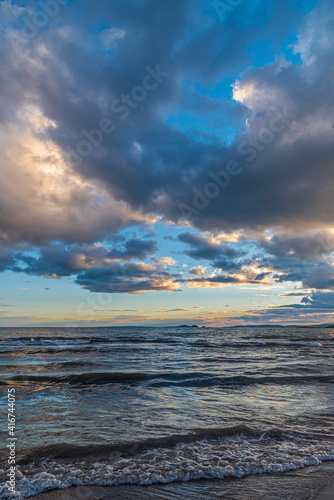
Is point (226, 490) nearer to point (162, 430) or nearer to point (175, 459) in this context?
point (175, 459)

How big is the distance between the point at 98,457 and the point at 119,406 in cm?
375

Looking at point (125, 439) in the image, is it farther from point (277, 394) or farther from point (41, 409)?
point (277, 394)

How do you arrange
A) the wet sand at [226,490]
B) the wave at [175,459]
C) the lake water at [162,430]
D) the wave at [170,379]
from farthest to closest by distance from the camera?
the wave at [170,379]
the lake water at [162,430]
the wave at [175,459]
the wet sand at [226,490]

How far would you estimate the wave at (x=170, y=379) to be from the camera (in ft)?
42.1

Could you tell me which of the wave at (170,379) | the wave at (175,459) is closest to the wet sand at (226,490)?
the wave at (175,459)

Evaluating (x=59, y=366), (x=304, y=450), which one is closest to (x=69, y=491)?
(x=304, y=450)

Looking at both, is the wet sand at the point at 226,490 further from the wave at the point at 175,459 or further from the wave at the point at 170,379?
the wave at the point at 170,379

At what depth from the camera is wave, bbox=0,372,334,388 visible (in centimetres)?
1283

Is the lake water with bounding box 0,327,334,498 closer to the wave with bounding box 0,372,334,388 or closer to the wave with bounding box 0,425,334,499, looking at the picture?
the wave with bounding box 0,425,334,499

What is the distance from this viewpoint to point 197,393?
11008mm

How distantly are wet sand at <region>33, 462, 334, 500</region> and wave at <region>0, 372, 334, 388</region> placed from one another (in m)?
8.02

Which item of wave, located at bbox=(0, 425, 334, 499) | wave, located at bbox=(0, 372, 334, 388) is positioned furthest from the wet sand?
wave, located at bbox=(0, 372, 334, 388)

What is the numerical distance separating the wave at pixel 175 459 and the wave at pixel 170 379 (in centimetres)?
621

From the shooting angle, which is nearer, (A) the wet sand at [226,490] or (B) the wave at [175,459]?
(A) the wet sand at [226,490]
